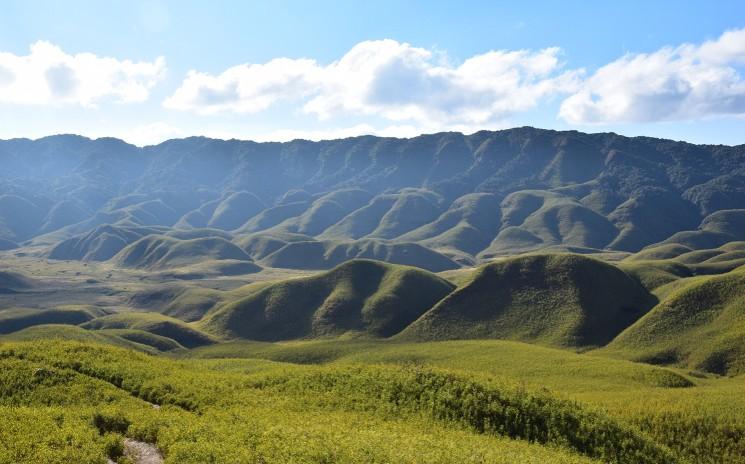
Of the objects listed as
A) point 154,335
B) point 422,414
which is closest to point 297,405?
point 422,414

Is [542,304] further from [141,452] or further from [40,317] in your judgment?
[40,317]

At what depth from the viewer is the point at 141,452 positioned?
93.6ft

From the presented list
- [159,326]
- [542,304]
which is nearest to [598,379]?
[542,304]

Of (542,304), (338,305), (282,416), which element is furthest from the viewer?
(338,305)

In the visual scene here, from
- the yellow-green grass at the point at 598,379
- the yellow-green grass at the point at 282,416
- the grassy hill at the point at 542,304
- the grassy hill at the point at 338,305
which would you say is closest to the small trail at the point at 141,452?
the yellow-green grass at the point at 282,416

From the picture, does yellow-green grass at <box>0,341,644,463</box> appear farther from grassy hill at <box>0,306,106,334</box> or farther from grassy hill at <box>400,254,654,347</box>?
grassy hill at <box>0,306,106,334</box>

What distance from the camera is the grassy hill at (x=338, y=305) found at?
6211 inches

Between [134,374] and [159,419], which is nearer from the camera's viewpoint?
[159,419]

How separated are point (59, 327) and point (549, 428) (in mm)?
Answer: 141611

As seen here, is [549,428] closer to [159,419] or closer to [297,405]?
[297,405]

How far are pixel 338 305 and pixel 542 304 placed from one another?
60413mm

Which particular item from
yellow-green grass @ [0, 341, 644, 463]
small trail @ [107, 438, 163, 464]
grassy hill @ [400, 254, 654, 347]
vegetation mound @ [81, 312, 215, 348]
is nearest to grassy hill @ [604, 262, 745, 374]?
grassy hill @ [400, 254, 654, 347]

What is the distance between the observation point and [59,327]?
143 m

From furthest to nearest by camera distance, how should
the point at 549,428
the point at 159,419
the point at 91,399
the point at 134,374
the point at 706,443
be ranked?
the point at 706,443 < the point at 134,374 < the point at 549,428 < the point at 91,399 < the point at 159,419
